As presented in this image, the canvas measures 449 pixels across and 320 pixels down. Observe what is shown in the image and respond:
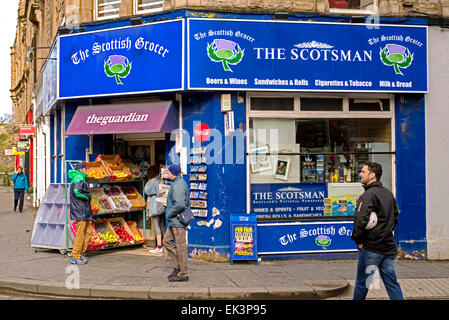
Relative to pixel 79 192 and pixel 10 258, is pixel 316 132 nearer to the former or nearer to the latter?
pixel 79 192

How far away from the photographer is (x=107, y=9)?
11.7 meters

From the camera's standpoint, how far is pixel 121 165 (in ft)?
37.3

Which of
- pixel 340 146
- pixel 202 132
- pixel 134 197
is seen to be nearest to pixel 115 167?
pixel 134 197

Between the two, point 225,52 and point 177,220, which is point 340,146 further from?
point 177,220

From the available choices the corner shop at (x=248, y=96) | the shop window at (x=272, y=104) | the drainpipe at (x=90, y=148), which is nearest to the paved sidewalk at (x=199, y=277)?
the corner shop at (x=248, y=96)

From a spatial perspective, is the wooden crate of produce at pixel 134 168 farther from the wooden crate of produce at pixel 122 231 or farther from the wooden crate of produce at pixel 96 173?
the wooden crate of produce at pixel 122 231

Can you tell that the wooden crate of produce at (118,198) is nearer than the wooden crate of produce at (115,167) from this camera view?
No

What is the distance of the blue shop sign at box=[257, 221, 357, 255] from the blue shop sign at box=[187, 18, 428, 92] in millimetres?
2793

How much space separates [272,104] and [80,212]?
442 centimetres

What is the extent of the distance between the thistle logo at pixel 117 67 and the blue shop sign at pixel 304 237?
423 cm

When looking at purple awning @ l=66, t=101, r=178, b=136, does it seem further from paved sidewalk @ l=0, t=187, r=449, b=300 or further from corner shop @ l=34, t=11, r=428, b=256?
paved sidewalk @ l=0, t=187, r=449, b=300

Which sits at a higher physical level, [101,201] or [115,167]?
[115,167]

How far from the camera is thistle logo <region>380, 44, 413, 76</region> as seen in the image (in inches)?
420

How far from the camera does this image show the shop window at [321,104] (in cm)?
1066
